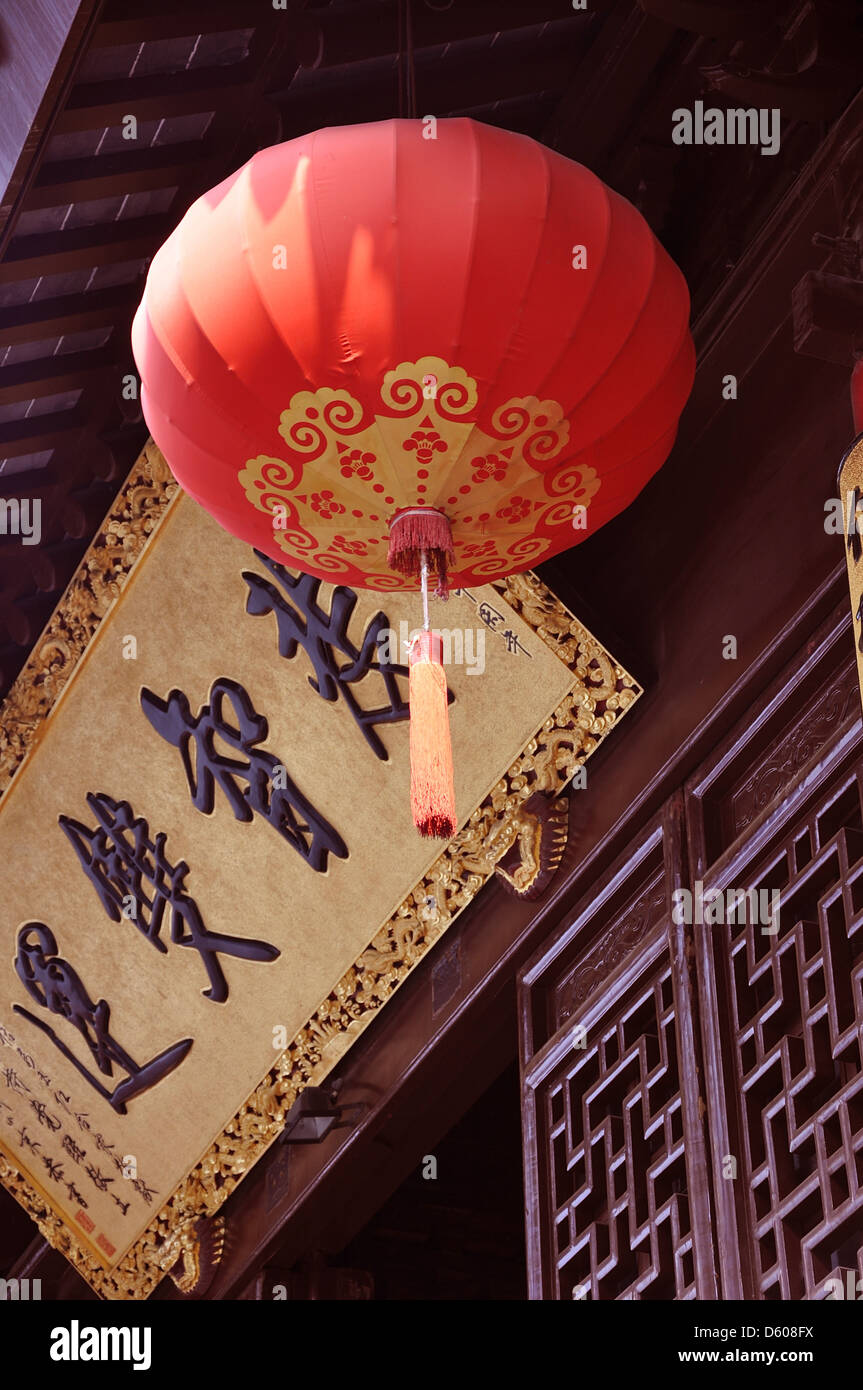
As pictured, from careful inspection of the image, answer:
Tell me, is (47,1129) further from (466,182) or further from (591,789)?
(466,182)

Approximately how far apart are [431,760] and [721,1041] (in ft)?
3.48

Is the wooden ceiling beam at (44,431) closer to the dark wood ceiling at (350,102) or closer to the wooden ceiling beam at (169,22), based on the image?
the dark wood ceiling at (350,102)

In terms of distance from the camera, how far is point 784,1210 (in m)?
3.66

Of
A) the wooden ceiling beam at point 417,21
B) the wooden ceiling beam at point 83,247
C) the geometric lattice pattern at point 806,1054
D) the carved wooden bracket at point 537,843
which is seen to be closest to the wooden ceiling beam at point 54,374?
the wooden ceiling beam at point 83,247

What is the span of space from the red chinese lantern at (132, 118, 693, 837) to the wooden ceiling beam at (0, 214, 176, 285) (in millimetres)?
1619

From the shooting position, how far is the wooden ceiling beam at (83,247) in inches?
195

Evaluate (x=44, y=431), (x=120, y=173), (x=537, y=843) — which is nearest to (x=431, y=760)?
(x=537, y=843)

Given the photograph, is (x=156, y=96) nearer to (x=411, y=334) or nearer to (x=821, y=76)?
(x=821, y=76)

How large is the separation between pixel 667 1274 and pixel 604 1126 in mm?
421

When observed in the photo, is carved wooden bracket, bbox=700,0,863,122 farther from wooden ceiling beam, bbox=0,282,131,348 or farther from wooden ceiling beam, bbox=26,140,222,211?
wooden ceiling beam, bbox=0,282,131,348

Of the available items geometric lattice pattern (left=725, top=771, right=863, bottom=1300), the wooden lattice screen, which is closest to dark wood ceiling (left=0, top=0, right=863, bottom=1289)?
the wooden lattice screen

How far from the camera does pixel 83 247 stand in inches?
199
